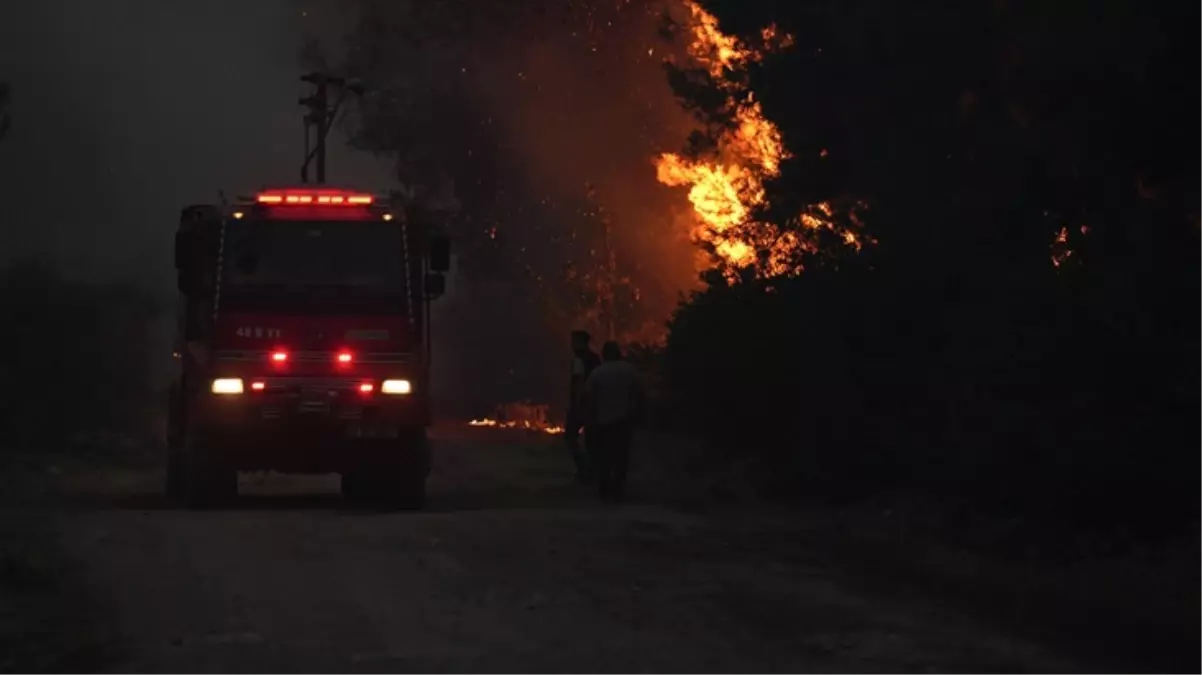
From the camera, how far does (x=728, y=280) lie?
23750 millimetres

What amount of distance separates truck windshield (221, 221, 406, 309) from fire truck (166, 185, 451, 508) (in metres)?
0.01

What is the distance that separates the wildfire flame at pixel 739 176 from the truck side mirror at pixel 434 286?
15.6ft

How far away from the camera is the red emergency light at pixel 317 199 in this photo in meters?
19.0

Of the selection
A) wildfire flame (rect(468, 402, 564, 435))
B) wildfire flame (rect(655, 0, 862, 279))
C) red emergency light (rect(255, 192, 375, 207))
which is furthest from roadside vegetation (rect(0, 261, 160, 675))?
wildfire flame (rect(468, 402, 564, 435))

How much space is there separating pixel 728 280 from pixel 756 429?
319 centimetres

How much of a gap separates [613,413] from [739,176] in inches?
635

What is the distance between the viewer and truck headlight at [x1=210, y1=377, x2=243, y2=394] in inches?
713

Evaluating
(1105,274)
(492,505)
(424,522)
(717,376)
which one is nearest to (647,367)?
(717,376)

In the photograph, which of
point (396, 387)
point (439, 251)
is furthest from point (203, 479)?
point (439, 251)

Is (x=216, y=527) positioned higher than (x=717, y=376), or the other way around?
(x=717, y=376)

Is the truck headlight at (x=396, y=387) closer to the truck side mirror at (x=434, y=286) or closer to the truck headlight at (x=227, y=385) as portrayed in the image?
the truck side mirror at (x=434, y=286)

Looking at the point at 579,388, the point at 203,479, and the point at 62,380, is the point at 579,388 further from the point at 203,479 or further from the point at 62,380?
the point at 62,380

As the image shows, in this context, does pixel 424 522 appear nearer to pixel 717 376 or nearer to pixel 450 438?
pixel 717 376

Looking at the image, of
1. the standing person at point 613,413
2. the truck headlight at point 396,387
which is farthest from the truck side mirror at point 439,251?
the standing person at point 613,413
